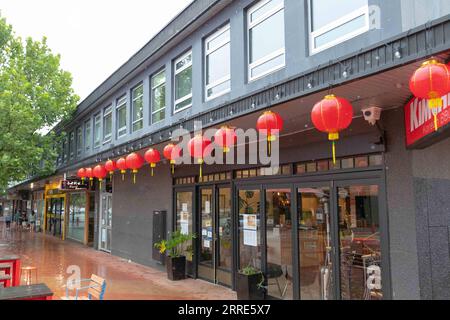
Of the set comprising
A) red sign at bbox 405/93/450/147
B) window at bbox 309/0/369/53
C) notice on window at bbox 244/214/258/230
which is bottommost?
notice on window at bbox 244/214/258/230

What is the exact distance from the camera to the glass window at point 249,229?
8.18 metres

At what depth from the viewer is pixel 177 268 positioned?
1011 centimetres

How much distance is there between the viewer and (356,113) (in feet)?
19.4

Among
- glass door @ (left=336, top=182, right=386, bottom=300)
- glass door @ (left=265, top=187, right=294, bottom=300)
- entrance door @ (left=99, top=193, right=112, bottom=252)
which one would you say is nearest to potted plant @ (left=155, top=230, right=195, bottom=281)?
glass door @ (left=265, top=187, right=294, bottom=300)

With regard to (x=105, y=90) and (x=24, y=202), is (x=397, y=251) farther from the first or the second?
(x=24, y=202)

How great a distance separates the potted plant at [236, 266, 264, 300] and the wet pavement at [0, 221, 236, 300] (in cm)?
68

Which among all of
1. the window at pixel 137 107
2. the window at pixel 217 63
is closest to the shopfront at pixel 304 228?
the window at pixel 217 63

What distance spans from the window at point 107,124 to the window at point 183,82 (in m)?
5.91

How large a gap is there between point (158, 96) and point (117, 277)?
537 cm

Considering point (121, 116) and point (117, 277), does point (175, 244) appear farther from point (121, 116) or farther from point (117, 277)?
point (121, 116)

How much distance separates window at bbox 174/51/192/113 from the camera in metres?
10.3

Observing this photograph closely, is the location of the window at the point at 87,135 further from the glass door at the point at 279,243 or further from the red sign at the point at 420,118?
the red sign at the point at 420,118

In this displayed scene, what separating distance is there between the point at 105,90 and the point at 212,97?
25.8 feet

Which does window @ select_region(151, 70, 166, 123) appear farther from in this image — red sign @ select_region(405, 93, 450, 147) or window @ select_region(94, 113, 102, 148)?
red sign @ select_region(405, 93, 450, 147)
